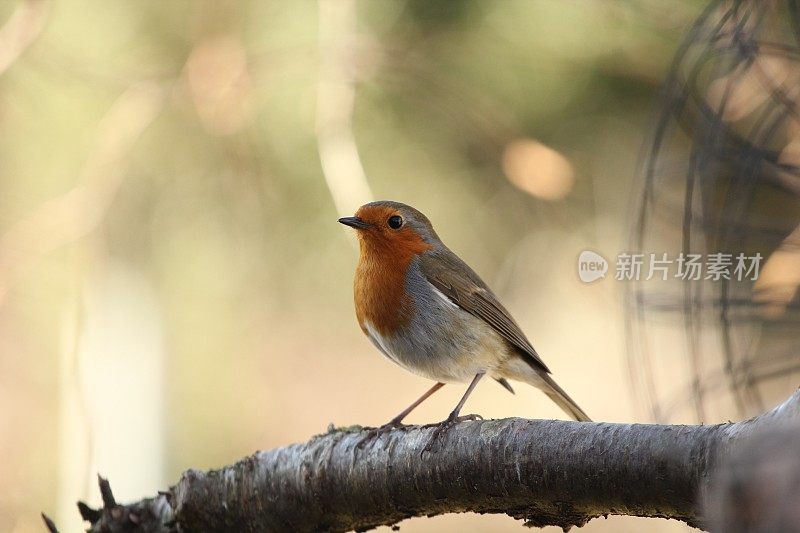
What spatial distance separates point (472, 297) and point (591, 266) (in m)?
1.17

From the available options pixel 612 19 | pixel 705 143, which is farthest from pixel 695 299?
pixel 612 19

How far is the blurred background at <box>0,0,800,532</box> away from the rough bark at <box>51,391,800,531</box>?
1619 millimetres

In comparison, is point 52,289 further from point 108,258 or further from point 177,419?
point 177,419

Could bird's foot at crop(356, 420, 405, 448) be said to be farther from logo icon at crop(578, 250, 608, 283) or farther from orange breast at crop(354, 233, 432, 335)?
logo icon at crop(578, 250, 608, 283)

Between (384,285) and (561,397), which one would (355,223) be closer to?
(384,285)

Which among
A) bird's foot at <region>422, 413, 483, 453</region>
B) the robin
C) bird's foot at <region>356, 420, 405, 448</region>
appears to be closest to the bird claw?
bird's foot at <region>422, 413, 483, 453</region>

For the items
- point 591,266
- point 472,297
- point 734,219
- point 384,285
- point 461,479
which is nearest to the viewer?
point 461,479

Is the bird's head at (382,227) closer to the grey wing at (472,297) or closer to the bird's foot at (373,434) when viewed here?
the grey wing at (472,297)

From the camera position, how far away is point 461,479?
2020 millimetres

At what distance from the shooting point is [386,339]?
2.93 meters

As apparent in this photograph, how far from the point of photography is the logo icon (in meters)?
4.06

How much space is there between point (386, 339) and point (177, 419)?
254 centimetres

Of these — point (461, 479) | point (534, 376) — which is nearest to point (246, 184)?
point (534, 376)

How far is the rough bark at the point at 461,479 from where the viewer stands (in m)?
1.63
